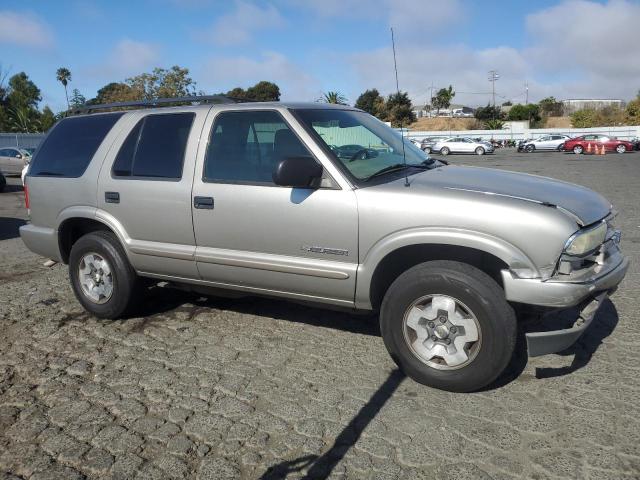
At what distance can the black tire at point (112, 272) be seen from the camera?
4738 mm

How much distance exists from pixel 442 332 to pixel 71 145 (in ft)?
12.6

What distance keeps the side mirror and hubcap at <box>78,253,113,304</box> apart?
85.5 inches

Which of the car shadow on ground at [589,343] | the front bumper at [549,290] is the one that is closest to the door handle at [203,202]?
the front bumper at [549,290]

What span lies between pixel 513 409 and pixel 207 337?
246cm

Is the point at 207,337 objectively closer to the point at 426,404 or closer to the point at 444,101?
the point at 426,404

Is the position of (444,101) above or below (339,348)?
above

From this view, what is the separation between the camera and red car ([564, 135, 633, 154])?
123 ft

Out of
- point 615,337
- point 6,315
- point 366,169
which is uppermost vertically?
point 366,169

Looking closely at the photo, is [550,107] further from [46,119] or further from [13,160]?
[13,160]

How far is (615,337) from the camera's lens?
4223 millimetres

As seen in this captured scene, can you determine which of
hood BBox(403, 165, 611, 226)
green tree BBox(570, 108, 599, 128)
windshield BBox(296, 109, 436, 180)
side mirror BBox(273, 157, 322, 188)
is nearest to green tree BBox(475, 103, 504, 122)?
green tree BBox(570, 108, 599, 128)

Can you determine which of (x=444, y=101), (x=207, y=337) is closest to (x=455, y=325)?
(x=207, y=337)

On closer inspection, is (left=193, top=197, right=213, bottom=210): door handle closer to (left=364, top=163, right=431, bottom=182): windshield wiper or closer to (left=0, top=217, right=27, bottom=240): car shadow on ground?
(left=364, top=163, right=431, bottom=182): windshield wiper

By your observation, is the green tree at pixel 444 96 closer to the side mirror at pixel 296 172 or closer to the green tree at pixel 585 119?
the green tree at pixel 585 119
